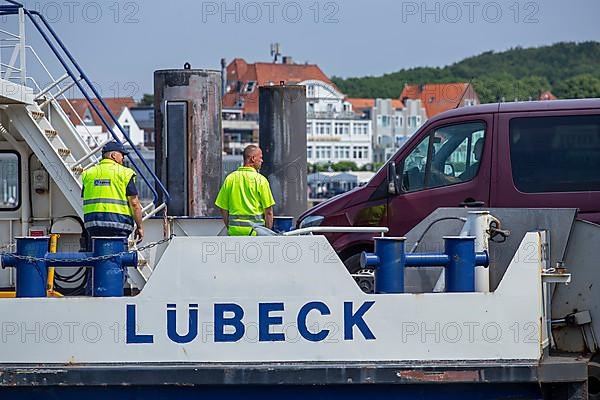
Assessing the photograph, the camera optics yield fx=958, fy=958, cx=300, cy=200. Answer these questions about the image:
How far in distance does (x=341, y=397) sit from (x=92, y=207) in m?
2.62

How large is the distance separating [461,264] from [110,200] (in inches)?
109

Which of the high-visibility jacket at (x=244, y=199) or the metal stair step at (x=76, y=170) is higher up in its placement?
the metal stair step at (x=76, y=170)

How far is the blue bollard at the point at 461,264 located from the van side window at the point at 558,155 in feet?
8.33

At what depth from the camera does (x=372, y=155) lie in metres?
113

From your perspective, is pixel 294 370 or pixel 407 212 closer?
pixel 294 370

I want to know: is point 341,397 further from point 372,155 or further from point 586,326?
point 372,155

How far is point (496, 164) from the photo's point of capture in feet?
25.5

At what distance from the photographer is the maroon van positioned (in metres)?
7.65

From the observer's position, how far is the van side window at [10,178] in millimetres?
9172

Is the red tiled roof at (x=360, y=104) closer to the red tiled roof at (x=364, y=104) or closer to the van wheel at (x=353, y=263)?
the red tiled roof at (x=364, y=104)

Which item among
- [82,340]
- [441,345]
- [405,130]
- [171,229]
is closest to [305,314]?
[441,345]

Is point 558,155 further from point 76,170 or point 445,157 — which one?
point 76,170

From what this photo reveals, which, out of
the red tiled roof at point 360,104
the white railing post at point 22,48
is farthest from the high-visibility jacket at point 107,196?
the red tiled roof at point 360,104

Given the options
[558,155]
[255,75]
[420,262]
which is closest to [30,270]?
[420,262]
